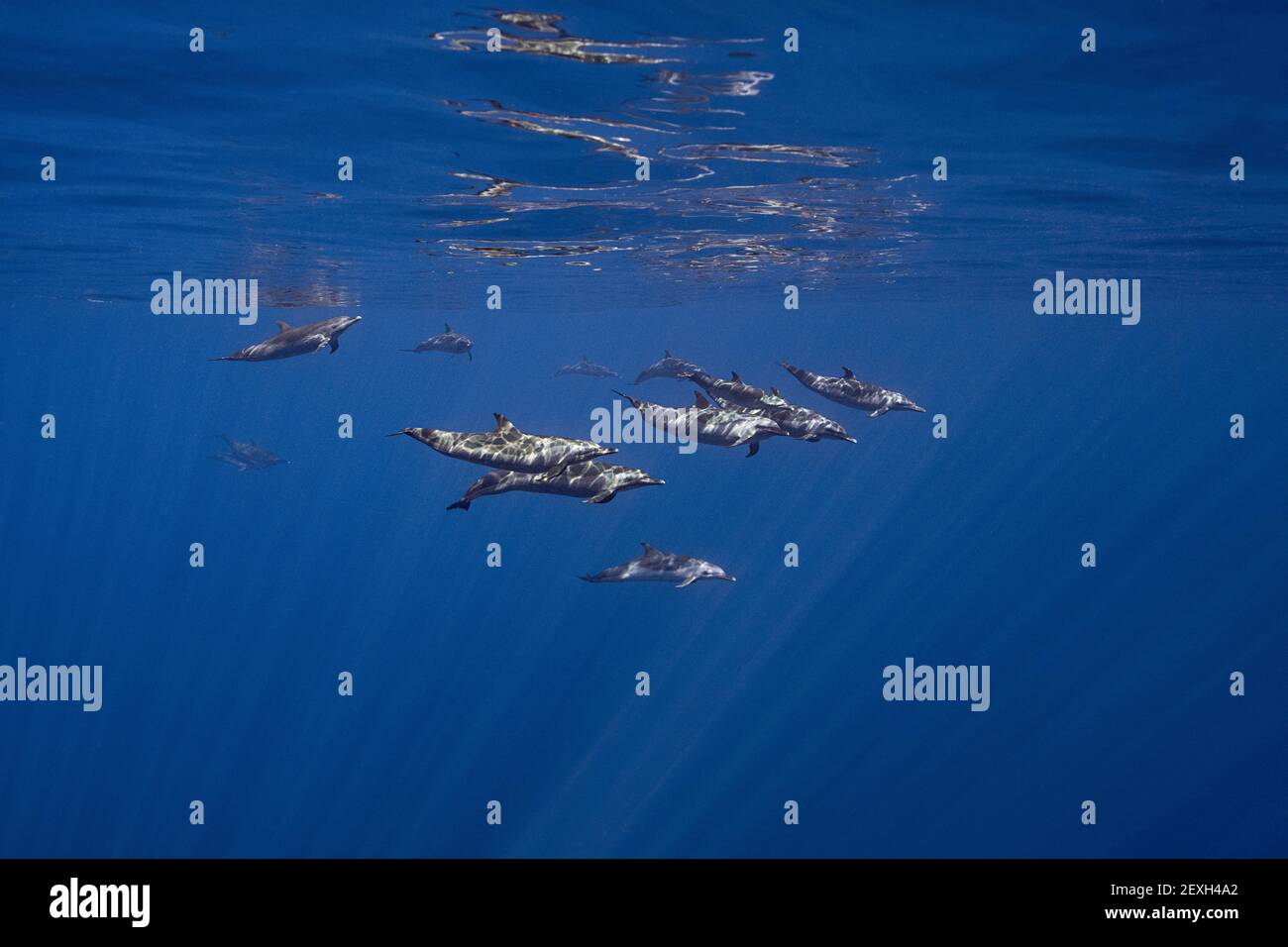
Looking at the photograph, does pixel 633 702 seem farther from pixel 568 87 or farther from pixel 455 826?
pixel 568 87

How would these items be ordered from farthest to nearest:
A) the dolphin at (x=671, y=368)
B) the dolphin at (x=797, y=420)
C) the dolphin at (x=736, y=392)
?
the dolphin at (x=671, y=368) < the dolphin at (x=736, y=392) < the dolphin at (x=797, y=420)

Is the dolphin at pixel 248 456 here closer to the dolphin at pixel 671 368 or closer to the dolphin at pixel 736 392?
the dolphin at pixel 671 368

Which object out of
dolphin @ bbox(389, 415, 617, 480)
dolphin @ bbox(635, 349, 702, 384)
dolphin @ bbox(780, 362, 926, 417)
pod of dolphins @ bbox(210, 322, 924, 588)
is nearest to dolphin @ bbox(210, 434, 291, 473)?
pod of dolphins @ bbox(210, 322, 924, 588)

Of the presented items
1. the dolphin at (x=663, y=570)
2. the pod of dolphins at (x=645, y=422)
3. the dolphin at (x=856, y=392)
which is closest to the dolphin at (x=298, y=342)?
the pod of dolphins at (x=645, y=422)

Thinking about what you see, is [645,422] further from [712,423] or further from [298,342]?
[298,342]

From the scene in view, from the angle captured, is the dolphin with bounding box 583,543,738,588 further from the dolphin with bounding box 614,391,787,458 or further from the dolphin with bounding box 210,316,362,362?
the dolphin with bounding box 210,316,362,362
